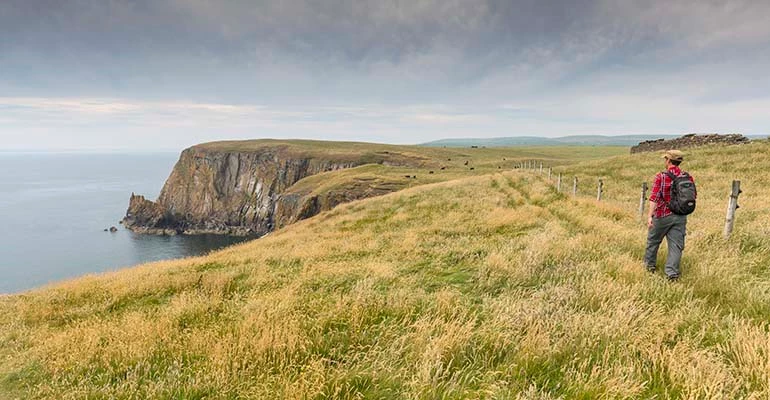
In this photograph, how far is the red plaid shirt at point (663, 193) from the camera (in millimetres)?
7359

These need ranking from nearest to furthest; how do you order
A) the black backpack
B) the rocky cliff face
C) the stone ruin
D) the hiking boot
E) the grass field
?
1. the grass field
2. the black backpack
3. the hiking boot
4. the stone ruin
5. the rocky cliff face

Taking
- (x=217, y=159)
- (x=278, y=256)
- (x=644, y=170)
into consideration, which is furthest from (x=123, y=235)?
(x=644, y=170)

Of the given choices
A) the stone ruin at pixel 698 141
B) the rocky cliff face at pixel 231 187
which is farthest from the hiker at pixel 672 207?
the rocky cliff face at pixel 231 187

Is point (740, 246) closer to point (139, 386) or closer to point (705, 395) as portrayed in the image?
point (705, 395)

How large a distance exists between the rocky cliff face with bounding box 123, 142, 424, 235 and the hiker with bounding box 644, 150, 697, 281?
90.6 metres

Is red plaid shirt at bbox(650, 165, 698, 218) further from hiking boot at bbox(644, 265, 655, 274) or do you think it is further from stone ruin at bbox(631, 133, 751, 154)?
stone ruin at bbox(631, 133, 751, 154)

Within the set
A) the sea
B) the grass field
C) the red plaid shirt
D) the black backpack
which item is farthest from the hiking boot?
the sea

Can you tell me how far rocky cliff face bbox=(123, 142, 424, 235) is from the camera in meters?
107

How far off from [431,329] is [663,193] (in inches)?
226

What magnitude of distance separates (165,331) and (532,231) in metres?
11.1

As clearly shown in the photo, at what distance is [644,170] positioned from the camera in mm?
36062

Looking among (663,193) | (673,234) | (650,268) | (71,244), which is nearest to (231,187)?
(71,244)

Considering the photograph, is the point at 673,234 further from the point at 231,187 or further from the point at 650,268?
the point at 231,187

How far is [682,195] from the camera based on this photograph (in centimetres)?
707
